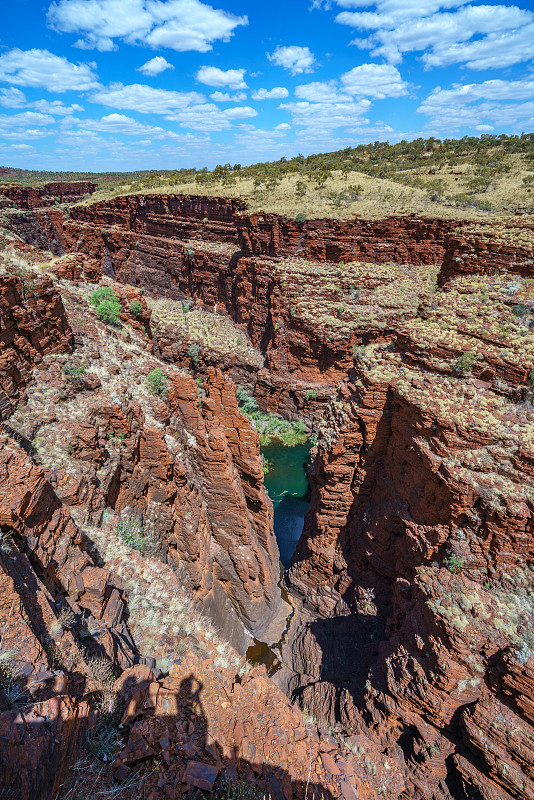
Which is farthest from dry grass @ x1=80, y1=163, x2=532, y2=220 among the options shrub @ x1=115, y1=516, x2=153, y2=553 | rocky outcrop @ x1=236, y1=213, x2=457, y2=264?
shrub @ x1=115, y1=516, x2=153, y2=553

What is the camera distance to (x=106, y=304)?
15.5 meters

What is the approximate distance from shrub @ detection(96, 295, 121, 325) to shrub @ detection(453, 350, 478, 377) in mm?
13035

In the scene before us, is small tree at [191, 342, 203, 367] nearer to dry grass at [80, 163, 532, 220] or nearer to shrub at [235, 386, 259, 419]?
shrub at [235, 386, 259, 419]

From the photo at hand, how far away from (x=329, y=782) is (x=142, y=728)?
3.61m

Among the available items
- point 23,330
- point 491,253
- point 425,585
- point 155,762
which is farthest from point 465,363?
point 23,330

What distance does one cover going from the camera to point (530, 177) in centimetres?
3297

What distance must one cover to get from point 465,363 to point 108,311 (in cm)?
1340

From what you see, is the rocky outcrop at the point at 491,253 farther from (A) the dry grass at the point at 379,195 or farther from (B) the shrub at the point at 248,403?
(B) the shrub at the point at 248,403

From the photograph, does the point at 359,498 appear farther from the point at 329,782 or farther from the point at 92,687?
the point at 92,687

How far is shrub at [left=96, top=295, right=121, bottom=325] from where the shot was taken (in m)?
15.3

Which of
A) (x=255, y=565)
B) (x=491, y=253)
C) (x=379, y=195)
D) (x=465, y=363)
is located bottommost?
(x=255, y=565)

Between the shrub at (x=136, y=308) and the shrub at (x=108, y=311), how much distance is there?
1678 mm

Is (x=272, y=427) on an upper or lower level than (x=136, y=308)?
lower

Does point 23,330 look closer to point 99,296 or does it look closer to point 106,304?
point 106,304
